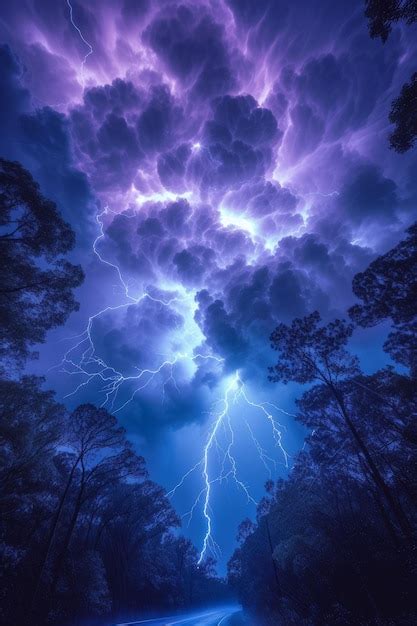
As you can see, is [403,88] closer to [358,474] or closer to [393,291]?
[393,291]

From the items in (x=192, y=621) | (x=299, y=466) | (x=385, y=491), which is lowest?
→ (x=192, y=621)

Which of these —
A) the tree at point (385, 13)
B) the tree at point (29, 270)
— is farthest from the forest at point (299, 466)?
the tree at point (385, 13)

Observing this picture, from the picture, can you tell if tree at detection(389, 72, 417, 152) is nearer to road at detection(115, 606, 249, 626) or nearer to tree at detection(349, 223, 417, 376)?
tree at detection(349, 223, 417, 376)

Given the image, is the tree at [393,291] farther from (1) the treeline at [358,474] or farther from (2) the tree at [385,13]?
(2) the tree at [385,13]

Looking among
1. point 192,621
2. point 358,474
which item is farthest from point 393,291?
point 192,621

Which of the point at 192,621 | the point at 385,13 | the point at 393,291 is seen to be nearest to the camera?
the point at 385,13

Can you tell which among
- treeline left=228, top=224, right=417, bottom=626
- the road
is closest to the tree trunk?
treeline left=228, top=224, right=417, bottom=626

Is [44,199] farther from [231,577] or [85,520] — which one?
[231,577]
